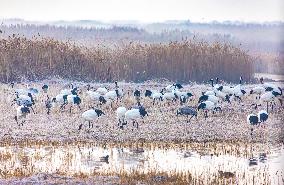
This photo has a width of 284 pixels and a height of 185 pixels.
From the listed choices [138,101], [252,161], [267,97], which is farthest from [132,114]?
[267,97]

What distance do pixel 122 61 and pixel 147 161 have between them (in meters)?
7.07

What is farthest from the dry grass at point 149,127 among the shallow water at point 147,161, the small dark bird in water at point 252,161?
the small dark bird in water at point 252,161

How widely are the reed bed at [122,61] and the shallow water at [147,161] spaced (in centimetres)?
564

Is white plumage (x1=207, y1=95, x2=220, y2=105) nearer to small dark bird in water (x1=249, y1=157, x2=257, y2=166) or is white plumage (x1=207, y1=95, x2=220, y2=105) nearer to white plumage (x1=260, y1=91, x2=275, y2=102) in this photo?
white plumage (x1=260, y1=91, x2=275, y2=102)

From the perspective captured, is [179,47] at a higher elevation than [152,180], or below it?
higher

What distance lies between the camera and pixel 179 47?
14.2 meters

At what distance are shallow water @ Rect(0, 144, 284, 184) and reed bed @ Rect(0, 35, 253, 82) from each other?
5.64 meters

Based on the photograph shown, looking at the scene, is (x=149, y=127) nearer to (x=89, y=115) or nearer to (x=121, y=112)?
(x=121, y=112)

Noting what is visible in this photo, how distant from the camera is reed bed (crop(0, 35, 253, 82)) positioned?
13547 mm

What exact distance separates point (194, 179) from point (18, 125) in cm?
377

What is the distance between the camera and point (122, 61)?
1412 cm

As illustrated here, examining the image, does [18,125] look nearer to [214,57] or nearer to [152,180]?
[152,180]

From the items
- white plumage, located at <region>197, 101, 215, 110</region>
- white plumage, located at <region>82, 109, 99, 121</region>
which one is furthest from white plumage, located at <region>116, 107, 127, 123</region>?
white plumage, located at <region>197, 101, 215, 110</region>

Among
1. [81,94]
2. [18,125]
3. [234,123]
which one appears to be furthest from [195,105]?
[18,125]
